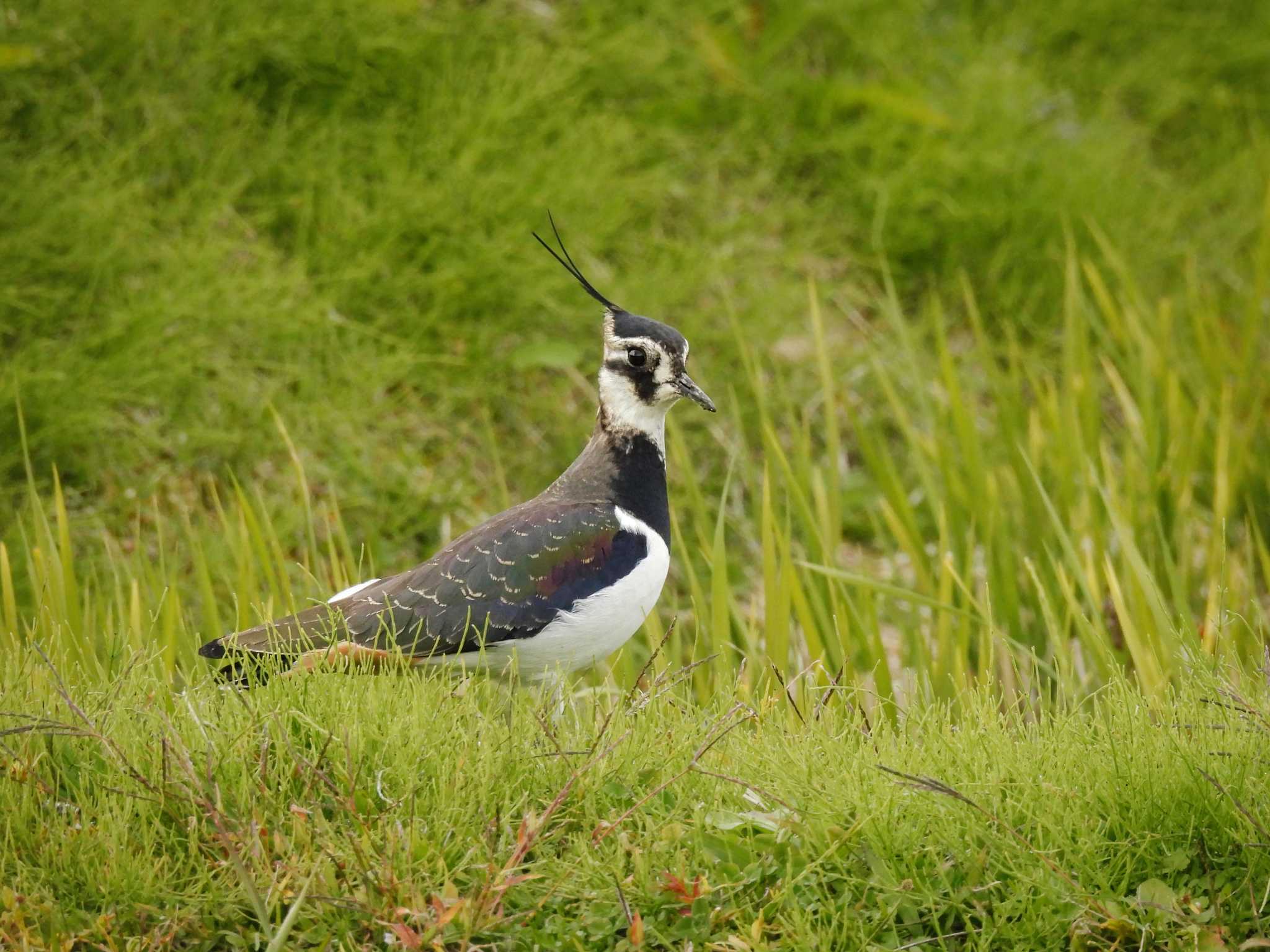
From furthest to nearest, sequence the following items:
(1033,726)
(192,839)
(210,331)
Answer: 1. (210,331)
2. (1033,726)
3. (192,839)

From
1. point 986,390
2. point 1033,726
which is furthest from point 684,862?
point 986,390

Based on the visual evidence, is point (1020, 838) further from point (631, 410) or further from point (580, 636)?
point (631, 410)

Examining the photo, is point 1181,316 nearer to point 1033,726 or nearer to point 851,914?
point 1033,726

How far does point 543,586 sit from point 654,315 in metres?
2.49

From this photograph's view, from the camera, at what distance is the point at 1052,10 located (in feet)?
27.8

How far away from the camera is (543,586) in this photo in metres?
3.63

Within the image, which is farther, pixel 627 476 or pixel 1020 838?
pixel 627 476

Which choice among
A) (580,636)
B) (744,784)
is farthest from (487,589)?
(744,784)

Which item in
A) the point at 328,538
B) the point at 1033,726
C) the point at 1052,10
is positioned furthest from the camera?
the point at 1052,10

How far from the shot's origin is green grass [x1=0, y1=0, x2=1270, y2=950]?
2.73 metres

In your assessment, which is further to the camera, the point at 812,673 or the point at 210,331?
the point at 210,331

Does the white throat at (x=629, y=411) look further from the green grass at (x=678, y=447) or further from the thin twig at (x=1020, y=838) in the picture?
the thin twig at (x=1020, y=838)

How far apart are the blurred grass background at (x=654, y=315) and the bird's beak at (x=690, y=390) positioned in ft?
1.00

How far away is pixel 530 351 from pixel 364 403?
→ 705mm
